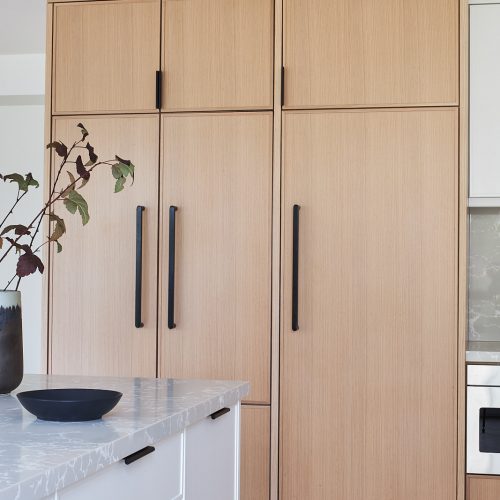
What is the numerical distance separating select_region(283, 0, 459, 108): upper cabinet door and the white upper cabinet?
290 mm

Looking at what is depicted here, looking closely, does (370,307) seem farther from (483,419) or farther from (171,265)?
(171,265)

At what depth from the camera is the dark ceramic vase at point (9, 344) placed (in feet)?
6.00

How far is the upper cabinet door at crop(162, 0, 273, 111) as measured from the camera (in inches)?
125

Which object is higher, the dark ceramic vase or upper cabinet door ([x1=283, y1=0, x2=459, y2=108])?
upper cabinet door ([x1=283, y1=0, x2=459, y2=108])

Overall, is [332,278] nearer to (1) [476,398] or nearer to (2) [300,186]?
(2) [300,186]

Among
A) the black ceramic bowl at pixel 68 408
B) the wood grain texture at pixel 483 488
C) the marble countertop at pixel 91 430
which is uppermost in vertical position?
the black ceramic bowl at pixel 68 408

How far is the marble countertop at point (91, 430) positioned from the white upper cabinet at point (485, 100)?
1.62m

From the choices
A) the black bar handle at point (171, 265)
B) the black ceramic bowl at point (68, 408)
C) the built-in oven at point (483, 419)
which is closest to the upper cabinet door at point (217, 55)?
the black bar handle at point (171, 265)

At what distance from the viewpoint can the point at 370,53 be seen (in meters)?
3.10

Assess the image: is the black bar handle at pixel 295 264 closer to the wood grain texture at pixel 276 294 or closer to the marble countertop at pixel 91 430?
the wood grain texture at pixel 276 294

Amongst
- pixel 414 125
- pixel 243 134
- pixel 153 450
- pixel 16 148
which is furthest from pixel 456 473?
pixel 16 148

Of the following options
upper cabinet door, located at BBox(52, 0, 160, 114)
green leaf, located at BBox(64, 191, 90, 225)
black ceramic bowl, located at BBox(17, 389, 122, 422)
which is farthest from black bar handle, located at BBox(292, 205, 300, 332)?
black ceramic bowl, located at BBox(17, 389, 122, 422)

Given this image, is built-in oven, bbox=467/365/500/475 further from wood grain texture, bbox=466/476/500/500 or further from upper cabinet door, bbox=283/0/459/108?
upper cabinet door, bbox=283/0/459/108

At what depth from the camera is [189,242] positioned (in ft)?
Result: 10.4
